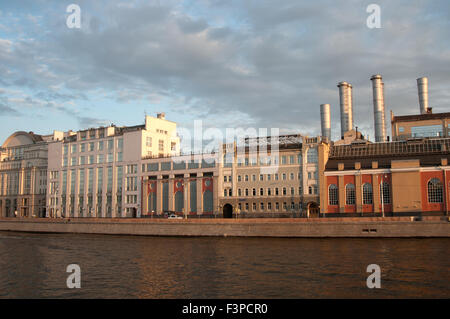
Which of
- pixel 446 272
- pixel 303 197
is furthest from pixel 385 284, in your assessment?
pixel 303 197

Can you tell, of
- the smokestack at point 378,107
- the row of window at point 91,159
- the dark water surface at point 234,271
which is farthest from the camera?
the row of window at point 91,159

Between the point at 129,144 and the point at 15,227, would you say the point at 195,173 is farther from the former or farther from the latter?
the point at 15,227

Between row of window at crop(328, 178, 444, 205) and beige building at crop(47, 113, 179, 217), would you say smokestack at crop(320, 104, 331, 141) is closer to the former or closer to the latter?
row of window at crop(328, 178, 444, 205)

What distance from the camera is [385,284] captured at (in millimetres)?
31969

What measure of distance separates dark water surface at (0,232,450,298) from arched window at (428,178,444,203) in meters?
19.8

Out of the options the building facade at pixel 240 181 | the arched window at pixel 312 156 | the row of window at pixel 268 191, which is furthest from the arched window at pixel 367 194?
the arched window at pixel 312 156

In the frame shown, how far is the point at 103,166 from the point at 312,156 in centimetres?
5693

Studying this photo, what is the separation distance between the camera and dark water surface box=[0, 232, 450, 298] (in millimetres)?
30625

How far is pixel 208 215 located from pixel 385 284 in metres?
65.4

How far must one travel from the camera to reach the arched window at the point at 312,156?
86.9 metres

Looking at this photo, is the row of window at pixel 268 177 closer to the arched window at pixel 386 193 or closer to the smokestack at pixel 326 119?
the arched window at pixel 386 193

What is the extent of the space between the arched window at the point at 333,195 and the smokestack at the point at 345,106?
29.2m

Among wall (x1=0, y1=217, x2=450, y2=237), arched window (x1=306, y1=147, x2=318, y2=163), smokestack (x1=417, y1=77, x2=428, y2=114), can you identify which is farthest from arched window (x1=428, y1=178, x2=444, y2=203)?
smokestack (x1=417, y1=77, x2=428, y2=114)
